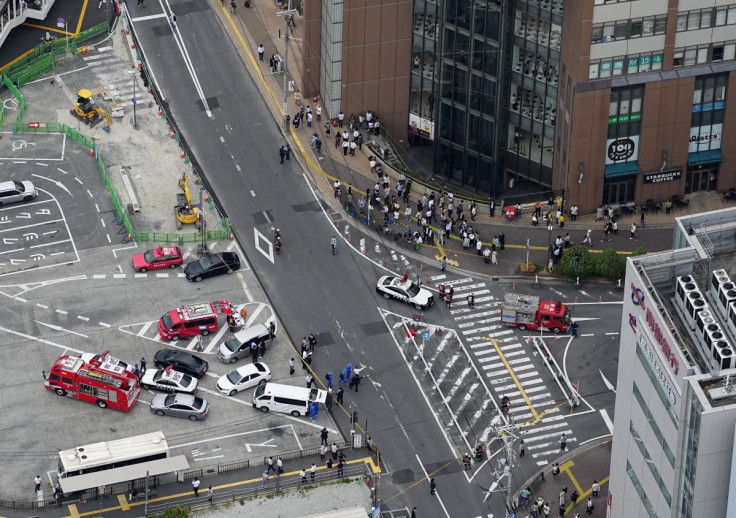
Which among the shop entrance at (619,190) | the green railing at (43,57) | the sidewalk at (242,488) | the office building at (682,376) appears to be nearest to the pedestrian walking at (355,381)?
the sidewalk at (242,488)

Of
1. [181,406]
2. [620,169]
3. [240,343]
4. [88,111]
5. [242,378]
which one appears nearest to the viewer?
[181,406]

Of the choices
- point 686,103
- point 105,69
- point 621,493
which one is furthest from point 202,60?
point 621,493

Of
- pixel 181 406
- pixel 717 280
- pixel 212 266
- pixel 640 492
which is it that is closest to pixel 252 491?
pixel 181 406

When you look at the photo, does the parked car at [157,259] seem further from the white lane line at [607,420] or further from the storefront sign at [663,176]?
the storefront sign at [663,176]

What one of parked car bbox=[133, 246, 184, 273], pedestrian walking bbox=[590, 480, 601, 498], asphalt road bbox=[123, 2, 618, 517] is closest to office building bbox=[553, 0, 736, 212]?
asphalt road bbox=[123, 2, 618, 517]

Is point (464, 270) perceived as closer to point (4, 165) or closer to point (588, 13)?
point (588, 13)

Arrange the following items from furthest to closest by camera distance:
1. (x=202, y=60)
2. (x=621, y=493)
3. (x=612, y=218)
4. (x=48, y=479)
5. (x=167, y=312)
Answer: (x=202, y=60) < (x=612, y=218) < (x=167, y=312) < (x=48, y=479) < (x=621, y=493)

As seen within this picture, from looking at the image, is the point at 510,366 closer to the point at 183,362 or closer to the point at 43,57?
the point at 183,362
